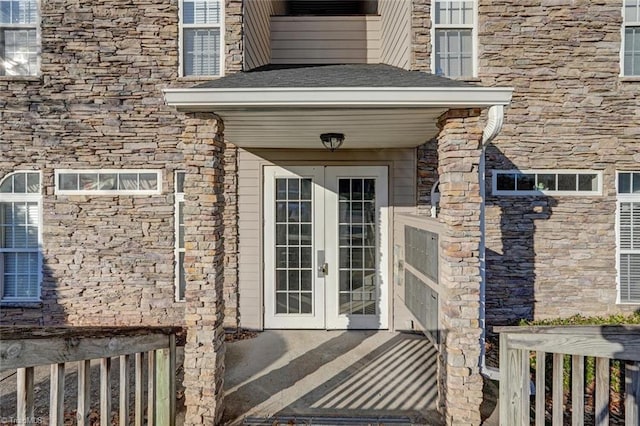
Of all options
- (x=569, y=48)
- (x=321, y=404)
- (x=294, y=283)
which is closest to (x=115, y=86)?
(x=294, y=283)

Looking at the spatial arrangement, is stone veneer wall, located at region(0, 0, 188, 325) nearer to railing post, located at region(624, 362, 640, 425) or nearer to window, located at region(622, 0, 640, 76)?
railing post, located at region(624, 362, 640, 425)

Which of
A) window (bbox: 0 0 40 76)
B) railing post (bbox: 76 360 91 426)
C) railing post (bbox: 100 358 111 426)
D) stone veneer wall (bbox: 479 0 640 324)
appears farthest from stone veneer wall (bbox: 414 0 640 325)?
window (bbox: 0 0 40 76)

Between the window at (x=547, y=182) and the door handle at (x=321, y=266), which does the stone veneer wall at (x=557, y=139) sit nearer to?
the window at (x=547, y=182)

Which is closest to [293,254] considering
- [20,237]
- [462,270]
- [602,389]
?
[462,270]

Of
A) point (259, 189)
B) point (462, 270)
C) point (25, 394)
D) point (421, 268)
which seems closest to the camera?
point (25, 394)

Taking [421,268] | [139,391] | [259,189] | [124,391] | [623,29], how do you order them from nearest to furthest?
[124,391]
[139,391]
[421,268]
[623,29]
[259,189]

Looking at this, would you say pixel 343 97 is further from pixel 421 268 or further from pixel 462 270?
pixel 421 268

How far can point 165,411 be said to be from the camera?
2.72 meters

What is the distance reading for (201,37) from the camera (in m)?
5.07

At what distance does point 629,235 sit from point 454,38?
3979 mm

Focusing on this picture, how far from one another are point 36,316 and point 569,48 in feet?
29.8

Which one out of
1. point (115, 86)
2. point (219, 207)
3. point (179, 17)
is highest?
point (179, 17)

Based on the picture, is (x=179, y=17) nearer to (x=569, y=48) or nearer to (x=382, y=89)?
(x=382, y=89)

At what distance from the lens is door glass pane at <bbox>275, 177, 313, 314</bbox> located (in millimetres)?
5160
